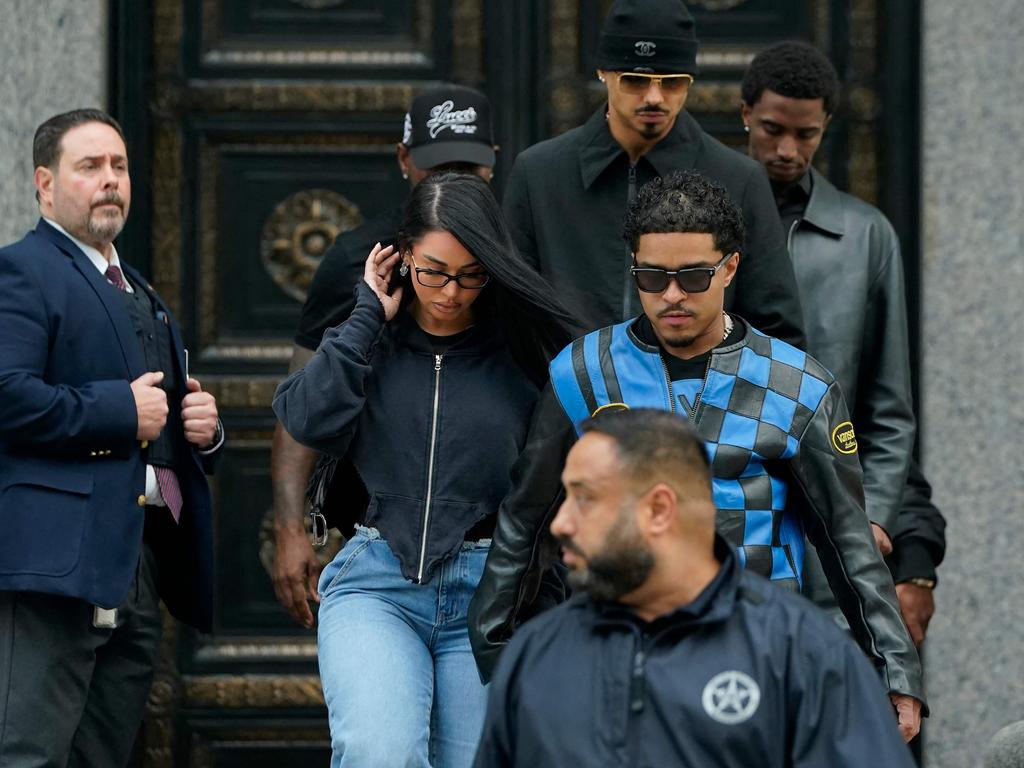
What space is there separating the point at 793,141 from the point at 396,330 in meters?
1.41

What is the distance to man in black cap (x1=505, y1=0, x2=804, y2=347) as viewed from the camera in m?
5.14

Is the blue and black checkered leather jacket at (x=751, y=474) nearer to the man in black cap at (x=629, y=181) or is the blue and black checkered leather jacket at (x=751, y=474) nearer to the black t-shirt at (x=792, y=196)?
the man in black cap at (x=629, y=181)

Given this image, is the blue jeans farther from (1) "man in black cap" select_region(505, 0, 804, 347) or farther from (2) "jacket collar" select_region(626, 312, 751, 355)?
(1) "man in black cap" select_region(505, 0, 804, 347)

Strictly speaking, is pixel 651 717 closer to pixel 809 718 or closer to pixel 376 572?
pixel 809 718

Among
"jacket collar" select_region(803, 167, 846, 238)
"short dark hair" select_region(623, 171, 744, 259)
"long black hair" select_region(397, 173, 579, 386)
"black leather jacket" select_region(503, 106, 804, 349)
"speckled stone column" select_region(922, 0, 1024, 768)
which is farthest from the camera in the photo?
"speckled stone column" select_region(922, 0, 1024, 768)

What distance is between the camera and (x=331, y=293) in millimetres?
5582

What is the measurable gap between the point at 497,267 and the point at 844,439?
36.2 inches

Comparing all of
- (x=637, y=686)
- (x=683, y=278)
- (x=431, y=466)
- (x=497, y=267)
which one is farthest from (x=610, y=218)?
(x=637, y=686)

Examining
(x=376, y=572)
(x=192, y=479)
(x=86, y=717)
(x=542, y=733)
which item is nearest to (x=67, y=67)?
(x=192, y=479)

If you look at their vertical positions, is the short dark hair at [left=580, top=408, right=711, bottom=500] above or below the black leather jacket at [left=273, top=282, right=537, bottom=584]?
above

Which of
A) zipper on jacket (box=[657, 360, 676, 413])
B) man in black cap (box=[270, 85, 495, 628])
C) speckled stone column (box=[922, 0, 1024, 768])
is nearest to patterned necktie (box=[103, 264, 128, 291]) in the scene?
man in black cap (box=[270, 85, 495, 628])

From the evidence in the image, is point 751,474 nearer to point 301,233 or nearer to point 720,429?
point 720,429

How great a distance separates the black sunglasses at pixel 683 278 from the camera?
4516 millimetres

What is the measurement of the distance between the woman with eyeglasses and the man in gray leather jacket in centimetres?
105
